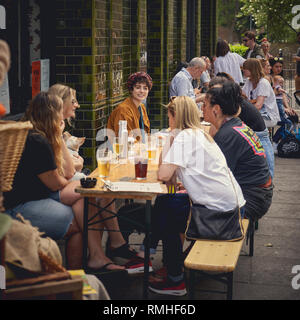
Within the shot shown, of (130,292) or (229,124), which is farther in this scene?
(229,124)

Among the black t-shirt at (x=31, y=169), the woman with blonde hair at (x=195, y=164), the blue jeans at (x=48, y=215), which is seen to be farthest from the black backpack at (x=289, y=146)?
the black t-shirt at (x=31, y=169)

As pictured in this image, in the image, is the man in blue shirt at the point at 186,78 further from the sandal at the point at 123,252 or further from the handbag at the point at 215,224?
the handbag at the point at 215,224

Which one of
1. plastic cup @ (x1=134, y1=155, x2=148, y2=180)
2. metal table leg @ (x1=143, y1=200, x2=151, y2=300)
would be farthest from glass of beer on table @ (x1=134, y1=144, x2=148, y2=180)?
metal table leg @ (x1=143, y1=200, x2=151, y2=300)

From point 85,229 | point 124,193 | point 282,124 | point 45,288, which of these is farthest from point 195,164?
point 282,124

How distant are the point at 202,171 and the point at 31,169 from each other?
1330 mm

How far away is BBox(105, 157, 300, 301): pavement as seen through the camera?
538 cm

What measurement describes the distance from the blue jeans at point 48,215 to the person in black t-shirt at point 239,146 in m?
1.57

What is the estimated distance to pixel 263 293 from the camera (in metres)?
5.42

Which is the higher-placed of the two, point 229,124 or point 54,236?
point 229,124

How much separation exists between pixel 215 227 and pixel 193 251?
1.21ft

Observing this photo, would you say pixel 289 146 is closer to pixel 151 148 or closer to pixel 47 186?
pixel 151 148

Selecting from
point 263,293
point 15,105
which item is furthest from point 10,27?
point 263,293
